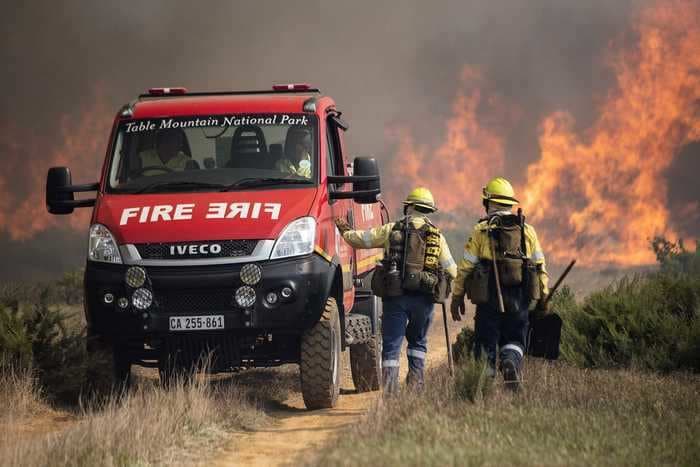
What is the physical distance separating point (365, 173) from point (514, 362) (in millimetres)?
2086

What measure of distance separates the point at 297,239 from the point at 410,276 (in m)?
1.01

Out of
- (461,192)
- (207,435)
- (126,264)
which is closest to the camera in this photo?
(207,435)

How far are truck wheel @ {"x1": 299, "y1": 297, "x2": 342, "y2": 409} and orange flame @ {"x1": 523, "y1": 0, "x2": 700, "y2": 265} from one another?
79.9ft

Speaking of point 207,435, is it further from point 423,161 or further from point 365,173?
point 423,161

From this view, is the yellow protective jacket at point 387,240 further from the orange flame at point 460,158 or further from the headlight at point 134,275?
the orange flame at point 460,158

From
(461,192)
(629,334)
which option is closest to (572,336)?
(629,334)

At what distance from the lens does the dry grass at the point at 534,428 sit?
22.8 ft

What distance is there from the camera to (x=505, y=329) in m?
9.74

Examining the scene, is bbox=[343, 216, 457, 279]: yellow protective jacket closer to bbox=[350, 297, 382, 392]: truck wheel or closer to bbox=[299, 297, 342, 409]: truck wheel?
bbox=[299, 297, 342, 409]: truck wheel

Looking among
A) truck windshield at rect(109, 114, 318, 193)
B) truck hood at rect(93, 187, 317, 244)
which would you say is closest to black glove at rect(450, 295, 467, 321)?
truck hood at rect(93, 187, 317, 244)

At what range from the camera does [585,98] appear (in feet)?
146

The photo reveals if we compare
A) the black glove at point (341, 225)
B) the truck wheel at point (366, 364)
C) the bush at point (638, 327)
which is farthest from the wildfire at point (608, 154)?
the black glove at point (341, 225)

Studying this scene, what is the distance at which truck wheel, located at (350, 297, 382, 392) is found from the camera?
1207 cm

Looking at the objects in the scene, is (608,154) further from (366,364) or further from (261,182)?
(261,182)
